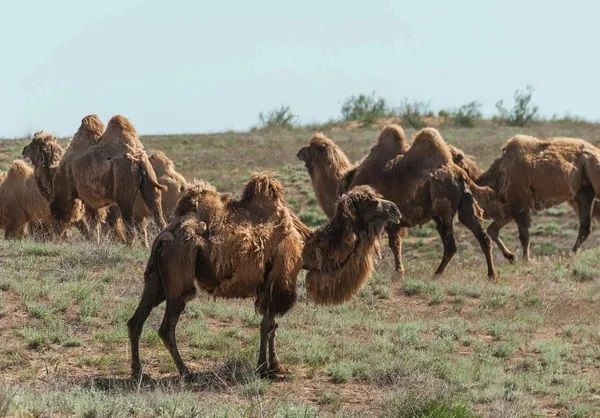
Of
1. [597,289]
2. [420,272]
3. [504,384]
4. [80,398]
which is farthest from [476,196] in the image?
[80,398]

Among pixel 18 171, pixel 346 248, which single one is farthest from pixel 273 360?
pixel 18 171

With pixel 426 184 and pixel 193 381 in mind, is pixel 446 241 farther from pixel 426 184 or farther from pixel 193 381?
pixel 193 381

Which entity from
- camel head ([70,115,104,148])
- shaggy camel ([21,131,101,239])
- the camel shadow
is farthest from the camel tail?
the camel shadow

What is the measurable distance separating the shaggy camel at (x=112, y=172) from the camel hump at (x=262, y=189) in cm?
619

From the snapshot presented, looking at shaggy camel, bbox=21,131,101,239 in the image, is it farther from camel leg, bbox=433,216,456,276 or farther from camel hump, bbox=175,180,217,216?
camel hump, bbox=175,180,217,216

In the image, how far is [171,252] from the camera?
1112cm

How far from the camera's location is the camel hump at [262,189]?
11.7 metres

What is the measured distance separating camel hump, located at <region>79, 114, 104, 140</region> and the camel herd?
1.0 inches

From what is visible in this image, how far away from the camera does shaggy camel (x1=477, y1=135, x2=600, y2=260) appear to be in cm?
2072

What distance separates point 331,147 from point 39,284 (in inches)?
281

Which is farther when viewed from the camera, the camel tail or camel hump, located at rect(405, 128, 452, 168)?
the camel tail

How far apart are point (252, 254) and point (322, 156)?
28.5 ft

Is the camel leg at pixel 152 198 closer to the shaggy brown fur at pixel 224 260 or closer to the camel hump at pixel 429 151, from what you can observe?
the camel hump at pixel 429 151

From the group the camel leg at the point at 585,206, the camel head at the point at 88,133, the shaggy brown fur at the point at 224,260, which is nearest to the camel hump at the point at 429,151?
the camel leg at the point at 585,206
